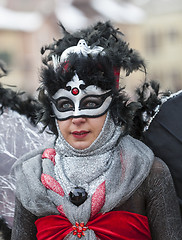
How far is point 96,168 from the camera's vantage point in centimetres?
202

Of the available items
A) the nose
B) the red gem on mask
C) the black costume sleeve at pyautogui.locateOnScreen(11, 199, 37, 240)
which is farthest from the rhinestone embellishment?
the red gem on mask

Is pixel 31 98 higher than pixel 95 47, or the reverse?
pixel 95 47

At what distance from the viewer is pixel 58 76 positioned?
2.03 metres

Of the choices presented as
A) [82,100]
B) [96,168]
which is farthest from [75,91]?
[96,168]

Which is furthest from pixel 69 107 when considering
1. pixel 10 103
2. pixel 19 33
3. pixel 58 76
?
pixel 19 33

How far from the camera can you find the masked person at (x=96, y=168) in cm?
200

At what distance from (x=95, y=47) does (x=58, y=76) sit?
22cm

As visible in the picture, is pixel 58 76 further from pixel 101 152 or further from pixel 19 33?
pixel 19 33

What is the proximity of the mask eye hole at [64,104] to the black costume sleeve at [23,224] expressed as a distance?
0.52 meters

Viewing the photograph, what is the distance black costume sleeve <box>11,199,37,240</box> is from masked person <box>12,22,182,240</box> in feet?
0.29

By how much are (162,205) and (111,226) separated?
0.80ft

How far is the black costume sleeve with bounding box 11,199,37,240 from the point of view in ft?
7.18

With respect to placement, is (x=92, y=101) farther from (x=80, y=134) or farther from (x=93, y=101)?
(x=80, y=134)

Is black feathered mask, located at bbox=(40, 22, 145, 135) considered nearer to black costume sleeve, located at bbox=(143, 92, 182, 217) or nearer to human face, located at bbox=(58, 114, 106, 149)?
human face, located at bbox=(58, 114, 106, 149)
